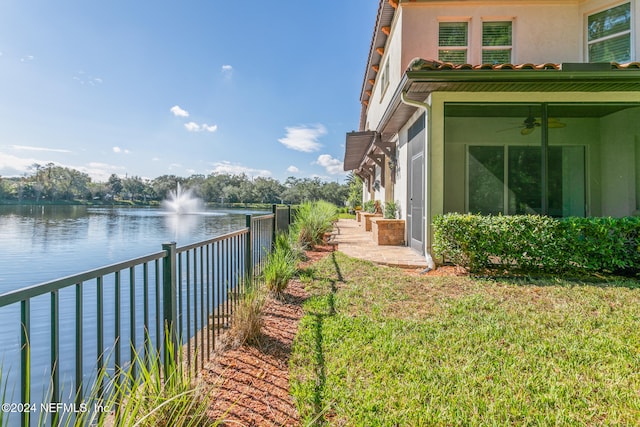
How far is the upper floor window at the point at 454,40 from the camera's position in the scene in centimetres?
822

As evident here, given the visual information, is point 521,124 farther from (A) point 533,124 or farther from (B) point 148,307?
(B) point 148,307

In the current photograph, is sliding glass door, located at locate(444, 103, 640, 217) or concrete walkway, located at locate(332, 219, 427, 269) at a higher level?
sliding glass door, located at locate(444, 103, 640, 217)

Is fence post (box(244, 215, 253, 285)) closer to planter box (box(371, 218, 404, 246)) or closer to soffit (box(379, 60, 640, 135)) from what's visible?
soffit (box(379, 60, 640, 135))

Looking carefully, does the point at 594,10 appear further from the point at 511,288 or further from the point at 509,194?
the point at 511,288

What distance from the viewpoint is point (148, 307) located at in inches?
117

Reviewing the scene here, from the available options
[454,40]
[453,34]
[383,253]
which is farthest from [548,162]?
A: [383,253]

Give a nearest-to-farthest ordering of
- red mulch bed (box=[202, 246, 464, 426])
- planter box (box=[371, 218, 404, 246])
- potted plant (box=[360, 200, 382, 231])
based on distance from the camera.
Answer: red mulch bed (box=[202, 246, 464, 426]), planter box (box=[371, 218, 404, 246]), potted plant (box=[360, 200, 382, 231])

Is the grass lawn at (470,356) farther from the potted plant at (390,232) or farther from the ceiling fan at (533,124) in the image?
the potted plant at (390,232)

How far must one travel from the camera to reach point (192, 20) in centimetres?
1539

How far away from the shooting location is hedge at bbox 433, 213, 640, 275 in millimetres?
5301

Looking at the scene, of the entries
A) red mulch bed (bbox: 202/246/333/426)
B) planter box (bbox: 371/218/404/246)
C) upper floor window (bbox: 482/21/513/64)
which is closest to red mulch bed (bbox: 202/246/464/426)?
red mulch bed (bbox: 202/246/333/426)

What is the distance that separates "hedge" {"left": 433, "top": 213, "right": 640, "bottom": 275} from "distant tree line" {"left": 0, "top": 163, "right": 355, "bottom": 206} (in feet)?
140

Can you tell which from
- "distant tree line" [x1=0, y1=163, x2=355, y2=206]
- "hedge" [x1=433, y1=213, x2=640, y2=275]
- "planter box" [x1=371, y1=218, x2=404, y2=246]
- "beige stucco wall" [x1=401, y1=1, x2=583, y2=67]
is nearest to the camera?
"hedge" [x1=433, y1=213, x2=640, y2=275]

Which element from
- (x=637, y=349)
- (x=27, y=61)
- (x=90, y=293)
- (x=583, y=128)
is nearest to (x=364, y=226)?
(x=583, y=128)
